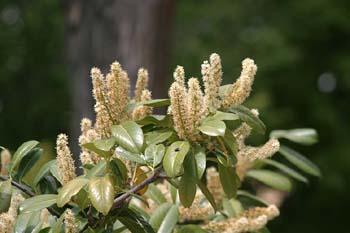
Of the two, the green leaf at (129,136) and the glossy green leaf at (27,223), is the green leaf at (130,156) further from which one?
the glossy green leaf at (27,223)

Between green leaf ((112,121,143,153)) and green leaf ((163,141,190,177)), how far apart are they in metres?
0.04

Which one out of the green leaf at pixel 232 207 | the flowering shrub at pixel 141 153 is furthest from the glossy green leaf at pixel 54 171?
the green leaf at pixel 232 207

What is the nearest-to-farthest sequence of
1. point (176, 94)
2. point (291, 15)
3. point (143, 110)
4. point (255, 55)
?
point (176, 94)
point (143, 110)
point (255, 55)
point (291, 15)

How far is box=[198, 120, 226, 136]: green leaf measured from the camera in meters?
0.85

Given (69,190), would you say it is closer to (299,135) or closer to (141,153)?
(141,153)

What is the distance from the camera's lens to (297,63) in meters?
7.14

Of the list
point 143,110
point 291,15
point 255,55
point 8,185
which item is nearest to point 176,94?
point 143,110

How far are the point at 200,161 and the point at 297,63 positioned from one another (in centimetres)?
641

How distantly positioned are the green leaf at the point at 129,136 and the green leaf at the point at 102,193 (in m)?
0.05

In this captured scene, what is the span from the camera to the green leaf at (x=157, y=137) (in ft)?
3.00

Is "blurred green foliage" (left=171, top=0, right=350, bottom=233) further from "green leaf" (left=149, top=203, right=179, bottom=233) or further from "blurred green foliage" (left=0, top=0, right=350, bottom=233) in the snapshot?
"green leaf" (left=149, top=203, right=179, bottom=233)

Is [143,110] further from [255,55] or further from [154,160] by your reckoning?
[255,55]

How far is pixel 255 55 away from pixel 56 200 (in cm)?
564

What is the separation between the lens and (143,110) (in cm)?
102
